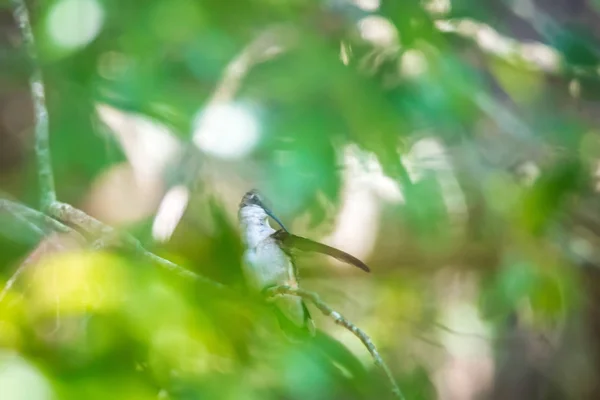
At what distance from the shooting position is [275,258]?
429 millimetres

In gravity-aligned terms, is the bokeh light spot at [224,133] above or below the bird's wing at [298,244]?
below

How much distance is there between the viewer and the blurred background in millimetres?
287

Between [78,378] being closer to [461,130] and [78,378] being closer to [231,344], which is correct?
[231,344]

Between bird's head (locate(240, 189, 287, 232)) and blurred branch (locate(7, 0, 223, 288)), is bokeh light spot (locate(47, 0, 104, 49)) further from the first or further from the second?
bird's head (locate(240, 189, 287, 232))

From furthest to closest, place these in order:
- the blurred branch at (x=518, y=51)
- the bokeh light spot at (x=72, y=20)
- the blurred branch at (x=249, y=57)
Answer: the blurred branch at (x=518, y=51) → the blurred branch at (x=249, y=57) → the bokeh light spot at (x=72, y=20)

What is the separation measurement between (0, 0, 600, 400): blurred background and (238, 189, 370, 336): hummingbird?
1 cm

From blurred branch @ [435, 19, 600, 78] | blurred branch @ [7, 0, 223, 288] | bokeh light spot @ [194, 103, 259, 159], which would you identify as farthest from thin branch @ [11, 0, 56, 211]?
blurred branch @ [435, 19, 600, 78]

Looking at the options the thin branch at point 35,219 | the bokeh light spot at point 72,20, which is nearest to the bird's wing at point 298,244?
the thin branch at point 35,219

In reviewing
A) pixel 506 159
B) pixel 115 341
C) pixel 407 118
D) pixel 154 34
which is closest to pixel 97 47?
pixel 154 34

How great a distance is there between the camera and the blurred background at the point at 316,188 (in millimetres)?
287

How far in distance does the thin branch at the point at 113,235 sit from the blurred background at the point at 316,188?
1cm

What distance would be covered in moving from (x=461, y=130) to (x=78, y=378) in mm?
715

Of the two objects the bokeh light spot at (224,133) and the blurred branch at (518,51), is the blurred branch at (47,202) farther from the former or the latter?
the blurred branch at (518,51)

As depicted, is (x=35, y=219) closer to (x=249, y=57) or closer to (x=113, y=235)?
(x=113, y=235)
